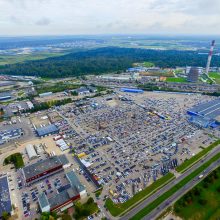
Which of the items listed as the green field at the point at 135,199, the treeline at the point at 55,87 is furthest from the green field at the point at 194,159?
the treeline at the point at 55,87

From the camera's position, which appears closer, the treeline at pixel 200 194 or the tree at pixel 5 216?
the tree at pixel 5 216

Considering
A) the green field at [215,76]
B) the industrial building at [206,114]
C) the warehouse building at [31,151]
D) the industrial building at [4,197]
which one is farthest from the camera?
the green field at [215,76]

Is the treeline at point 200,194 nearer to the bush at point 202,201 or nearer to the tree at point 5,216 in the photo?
the bush at point 202,201

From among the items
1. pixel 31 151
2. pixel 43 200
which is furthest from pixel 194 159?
pixel 31 151

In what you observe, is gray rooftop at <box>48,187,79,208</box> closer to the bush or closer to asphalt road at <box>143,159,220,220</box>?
→ asphalt road at <box>143,159,220,220</box>

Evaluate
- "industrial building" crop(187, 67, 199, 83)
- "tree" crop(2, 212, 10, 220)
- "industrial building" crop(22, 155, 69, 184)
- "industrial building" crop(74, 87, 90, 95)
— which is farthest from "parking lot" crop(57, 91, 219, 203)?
"industrial building" crop(187, 67, 199, 83)

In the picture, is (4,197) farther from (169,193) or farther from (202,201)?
(202,201)
